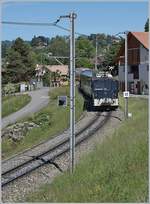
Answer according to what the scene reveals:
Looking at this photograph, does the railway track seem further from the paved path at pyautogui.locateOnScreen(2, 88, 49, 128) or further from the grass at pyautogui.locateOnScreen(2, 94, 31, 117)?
the grass at pyautogui.locateOnScreen(2, 94, 31, 117)

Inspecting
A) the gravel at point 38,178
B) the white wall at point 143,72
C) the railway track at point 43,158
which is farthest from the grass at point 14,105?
the gravel at point 38,178

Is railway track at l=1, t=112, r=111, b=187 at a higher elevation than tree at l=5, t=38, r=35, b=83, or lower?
lower

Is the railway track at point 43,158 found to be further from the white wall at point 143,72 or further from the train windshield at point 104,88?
the white wall at point 143,72

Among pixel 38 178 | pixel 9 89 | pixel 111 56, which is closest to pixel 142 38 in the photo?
pixel 9 89

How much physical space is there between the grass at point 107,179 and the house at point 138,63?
42.7m

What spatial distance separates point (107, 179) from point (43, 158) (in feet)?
22.9

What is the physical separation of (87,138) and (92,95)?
12.6m

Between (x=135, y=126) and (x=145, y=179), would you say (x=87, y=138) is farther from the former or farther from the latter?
(x=145, y=179)

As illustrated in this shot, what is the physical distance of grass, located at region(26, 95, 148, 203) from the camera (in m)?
14.1

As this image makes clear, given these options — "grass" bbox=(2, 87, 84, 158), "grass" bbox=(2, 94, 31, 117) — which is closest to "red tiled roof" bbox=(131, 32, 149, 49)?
"grass" bbox=(2, 94, 31, 117)

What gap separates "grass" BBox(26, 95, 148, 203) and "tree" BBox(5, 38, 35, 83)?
7015 cm

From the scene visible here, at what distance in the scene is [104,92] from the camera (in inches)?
1523

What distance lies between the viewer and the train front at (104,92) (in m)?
38.6

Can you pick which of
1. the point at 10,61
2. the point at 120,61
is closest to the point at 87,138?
the point at 120,61
